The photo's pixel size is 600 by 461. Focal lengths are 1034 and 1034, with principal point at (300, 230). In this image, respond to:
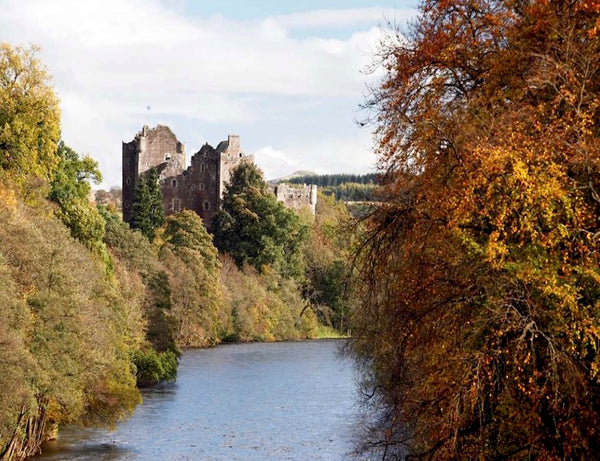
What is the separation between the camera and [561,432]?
35.7 feet

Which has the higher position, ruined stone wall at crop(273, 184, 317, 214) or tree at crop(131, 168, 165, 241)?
ruined stone wall at crop(273, 184, 317, 214)

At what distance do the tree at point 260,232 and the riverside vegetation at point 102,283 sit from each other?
11 centimetres

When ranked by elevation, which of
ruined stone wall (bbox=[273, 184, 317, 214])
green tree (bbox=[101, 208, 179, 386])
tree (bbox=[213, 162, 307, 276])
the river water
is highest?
ruined stone wall (bbox=[273, 184, 317, 214])

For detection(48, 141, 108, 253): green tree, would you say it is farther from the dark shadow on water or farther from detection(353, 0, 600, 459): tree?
detection(353, 0, 600, 459): tree

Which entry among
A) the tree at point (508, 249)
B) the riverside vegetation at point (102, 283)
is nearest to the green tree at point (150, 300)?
the riverside vegetation at point (102, 283)

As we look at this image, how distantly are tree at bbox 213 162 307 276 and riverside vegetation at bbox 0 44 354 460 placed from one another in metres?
0.11

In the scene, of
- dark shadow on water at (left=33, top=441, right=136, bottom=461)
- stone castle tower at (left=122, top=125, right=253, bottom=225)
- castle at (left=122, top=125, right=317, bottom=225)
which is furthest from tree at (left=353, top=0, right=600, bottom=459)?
stone castle tower at (left=122, top=125, right=253, bottom=225)

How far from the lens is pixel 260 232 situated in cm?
8519

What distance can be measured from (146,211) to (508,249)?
74.5 meters

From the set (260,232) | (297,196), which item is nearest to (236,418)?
(260,232)

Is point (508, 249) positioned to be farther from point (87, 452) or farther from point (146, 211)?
point (146, 211)

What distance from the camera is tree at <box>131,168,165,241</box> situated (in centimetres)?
8294

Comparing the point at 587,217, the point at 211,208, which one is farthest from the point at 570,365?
the point at 211,208

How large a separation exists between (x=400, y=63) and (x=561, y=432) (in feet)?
19.7
